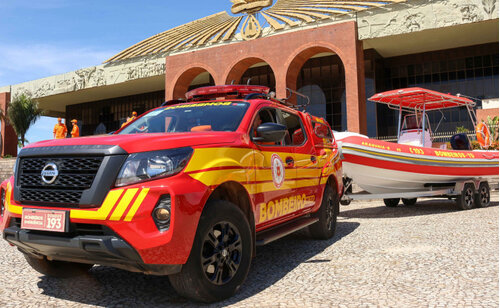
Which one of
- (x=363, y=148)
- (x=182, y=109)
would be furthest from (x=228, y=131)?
(x=363, y=148)

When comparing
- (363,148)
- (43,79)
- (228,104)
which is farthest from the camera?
(43,79)

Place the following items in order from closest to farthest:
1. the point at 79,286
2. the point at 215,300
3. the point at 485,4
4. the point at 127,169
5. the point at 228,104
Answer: the point at 127,169 → the point at 215,300 → the point at 79,286 → the point at 228,104 → the point at 485,4

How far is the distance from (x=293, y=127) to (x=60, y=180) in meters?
3.17

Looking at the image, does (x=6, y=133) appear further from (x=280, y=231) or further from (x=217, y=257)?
(x=217, y=257)

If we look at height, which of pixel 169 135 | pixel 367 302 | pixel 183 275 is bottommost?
pixel 367 302

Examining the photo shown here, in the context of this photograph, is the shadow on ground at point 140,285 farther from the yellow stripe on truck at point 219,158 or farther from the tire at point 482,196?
the tire at point 482,196

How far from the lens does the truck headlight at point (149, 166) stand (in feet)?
9.33

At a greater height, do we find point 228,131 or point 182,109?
point 182,109

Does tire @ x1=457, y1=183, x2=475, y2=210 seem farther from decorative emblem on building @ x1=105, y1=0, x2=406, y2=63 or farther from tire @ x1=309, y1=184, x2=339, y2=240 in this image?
decorative emblem on building @ x1=105, y1=0, x2=406, y2=63

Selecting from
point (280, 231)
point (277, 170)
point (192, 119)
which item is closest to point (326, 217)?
point (280, 231)

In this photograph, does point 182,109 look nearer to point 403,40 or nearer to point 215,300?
point 215,300

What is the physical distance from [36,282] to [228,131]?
248cm

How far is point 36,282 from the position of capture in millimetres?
3924

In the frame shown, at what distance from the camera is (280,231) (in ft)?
14.1
